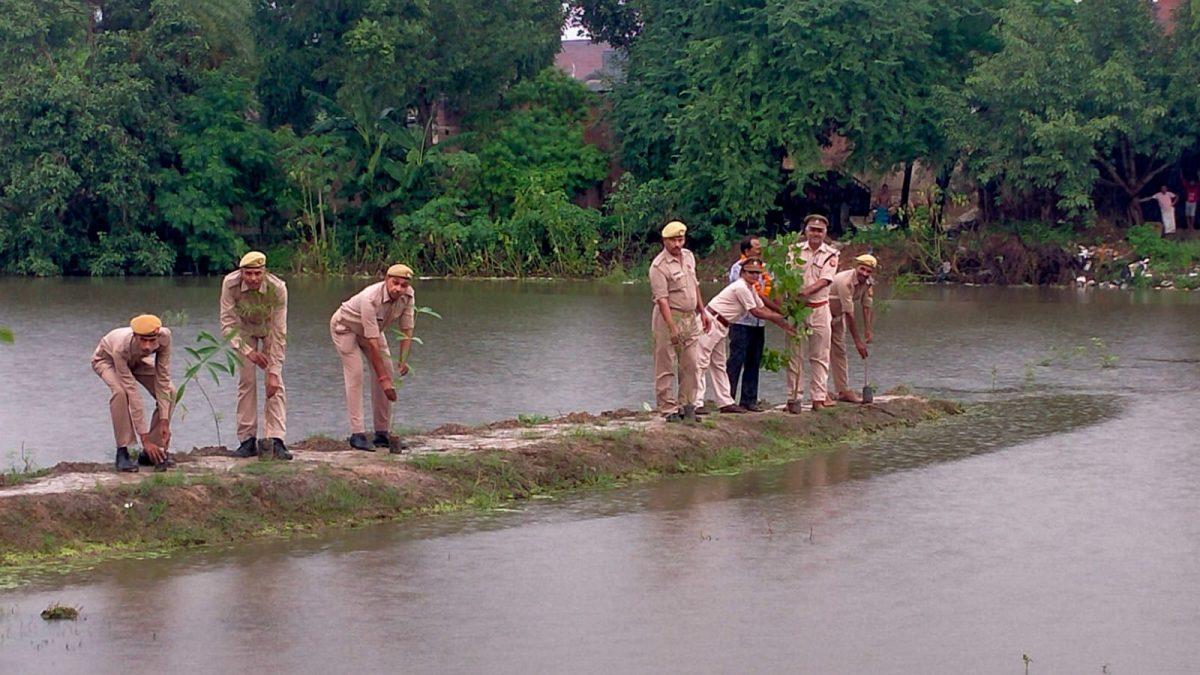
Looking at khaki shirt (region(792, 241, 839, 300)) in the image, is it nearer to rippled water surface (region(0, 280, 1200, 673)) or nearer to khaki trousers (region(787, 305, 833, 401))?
khaki trousers (region(787, 305, 833, 401))

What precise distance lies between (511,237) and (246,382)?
30.0 m

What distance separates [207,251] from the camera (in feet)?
145

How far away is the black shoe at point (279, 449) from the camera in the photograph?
12730mm

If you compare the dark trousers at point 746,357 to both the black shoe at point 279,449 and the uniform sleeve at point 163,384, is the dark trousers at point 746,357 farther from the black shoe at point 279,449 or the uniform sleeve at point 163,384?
the uniform sleeve at point 163,384

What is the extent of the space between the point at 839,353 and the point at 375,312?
5.52 meters

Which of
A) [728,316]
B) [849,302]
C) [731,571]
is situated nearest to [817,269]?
[849,302]

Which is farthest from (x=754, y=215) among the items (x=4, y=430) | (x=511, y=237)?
(x=4, y=430)

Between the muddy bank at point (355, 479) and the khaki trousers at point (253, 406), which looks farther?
the khaki trousers at point (253, 406)

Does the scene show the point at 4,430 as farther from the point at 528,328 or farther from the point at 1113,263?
the point at 1113,263

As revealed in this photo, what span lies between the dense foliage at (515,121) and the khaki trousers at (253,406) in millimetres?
27018

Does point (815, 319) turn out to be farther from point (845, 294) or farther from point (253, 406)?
point (253, 406)

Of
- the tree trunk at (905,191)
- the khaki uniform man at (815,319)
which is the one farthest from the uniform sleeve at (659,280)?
the tree trunk at (905,191)

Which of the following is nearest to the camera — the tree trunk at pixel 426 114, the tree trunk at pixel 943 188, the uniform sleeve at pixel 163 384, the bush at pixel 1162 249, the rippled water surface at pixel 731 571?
the rippled water surface at pixel 731 571

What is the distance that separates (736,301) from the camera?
15938 millimetres
